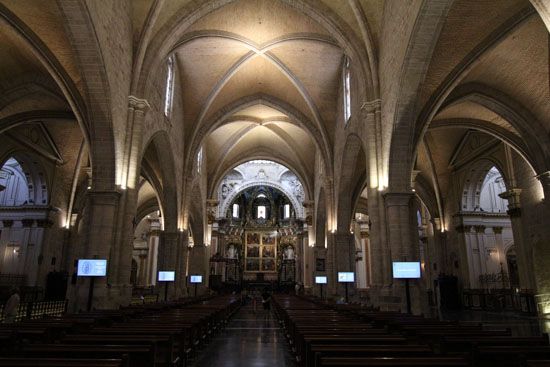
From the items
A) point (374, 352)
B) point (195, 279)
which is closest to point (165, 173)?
point (195, 279)

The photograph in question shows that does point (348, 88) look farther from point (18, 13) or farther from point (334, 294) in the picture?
point (18, 13)

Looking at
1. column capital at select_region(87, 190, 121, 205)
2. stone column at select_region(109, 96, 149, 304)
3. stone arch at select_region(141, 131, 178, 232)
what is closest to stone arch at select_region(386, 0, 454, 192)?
stone column at select_region(109, 96, 149, 304)

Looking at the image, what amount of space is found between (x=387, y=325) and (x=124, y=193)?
9.50 metres

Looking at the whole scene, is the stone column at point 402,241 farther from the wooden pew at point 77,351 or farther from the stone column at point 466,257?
the stone column at point 466,257

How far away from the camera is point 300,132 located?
1093 inches

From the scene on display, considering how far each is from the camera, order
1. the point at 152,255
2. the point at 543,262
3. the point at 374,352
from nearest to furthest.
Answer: the point at 374,352 → the point at 543,262 → the point at 152,255

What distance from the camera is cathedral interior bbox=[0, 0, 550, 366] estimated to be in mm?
11648

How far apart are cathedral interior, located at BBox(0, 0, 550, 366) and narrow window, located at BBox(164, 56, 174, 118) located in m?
0.17

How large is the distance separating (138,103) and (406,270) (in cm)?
993

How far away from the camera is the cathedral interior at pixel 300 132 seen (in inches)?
459

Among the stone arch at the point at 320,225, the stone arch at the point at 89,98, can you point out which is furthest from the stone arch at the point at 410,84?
the stone arch at the point at 320,225

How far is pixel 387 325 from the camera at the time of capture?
657 centimetres

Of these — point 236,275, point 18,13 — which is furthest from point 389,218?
point 236,275

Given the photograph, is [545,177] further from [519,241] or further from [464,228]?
[464,228]
